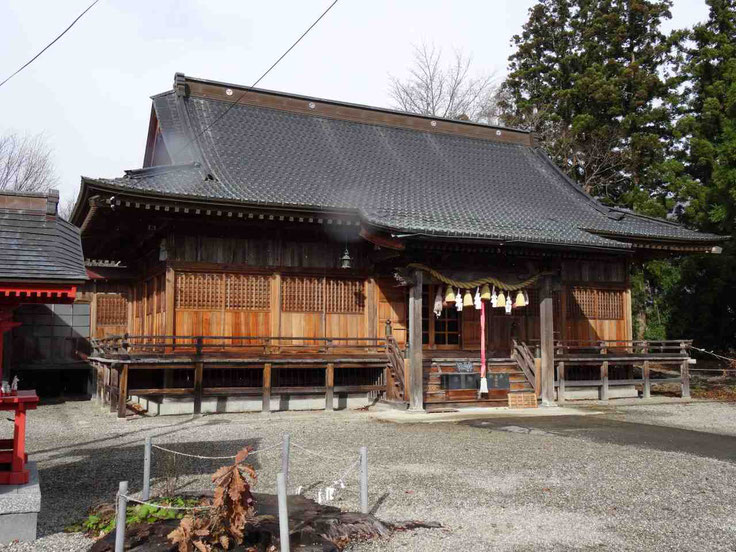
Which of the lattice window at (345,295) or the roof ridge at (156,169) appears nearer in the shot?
the roof ridge at (156,169)

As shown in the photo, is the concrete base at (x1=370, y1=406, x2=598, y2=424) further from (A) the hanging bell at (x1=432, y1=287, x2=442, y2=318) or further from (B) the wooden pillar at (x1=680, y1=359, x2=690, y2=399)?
(B) the wooden pillar at (x1=680, y1=359, x2=690, y2=399)

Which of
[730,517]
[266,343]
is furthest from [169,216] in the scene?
[730,517]

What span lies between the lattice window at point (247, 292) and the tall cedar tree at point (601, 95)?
71.4 ft

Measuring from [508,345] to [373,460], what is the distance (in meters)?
9.48

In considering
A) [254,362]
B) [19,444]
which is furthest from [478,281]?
[19,444]

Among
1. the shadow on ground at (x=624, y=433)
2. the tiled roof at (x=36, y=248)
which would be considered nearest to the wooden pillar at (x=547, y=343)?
the shadow on ground at (x=624, y=433)

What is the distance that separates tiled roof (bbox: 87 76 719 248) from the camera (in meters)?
15.8

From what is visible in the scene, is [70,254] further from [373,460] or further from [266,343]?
[266,343]

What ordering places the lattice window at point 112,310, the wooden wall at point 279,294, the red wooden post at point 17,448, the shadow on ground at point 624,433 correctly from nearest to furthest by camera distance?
the red wooden post at point 17,448, the shadow on ground at point 624,433, the wooden wall at point 279,294, the lattice window at point 112,310

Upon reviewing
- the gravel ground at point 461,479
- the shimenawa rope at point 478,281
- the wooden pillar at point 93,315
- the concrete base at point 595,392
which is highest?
the shimenawa rope at point 478,281

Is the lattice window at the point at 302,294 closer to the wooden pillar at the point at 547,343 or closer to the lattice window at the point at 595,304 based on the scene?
the wooden pillar at the point at 547,343

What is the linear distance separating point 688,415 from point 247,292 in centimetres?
1063

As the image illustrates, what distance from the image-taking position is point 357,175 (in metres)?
19.0

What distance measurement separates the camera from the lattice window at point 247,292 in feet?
52.2
